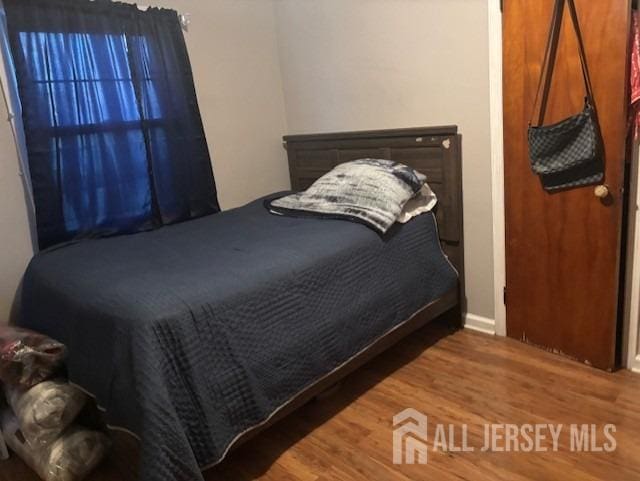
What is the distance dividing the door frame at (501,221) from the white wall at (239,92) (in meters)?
1.55

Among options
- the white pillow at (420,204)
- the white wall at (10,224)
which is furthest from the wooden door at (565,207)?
the white wall at (10,224)

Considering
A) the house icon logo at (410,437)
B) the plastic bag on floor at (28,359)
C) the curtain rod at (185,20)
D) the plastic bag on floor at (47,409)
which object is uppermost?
the curtain rod at (185,20)

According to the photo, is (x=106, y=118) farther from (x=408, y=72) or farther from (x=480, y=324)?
(x=480, y=324)

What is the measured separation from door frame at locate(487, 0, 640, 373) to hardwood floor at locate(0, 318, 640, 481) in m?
0.16

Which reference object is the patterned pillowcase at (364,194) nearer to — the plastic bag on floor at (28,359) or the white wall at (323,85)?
the white wall at (323,85)

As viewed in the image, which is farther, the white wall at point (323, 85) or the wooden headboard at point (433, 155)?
the wooden headboard at point (433, 155)

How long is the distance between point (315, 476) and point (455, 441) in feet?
1.80

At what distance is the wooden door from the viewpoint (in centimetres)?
191

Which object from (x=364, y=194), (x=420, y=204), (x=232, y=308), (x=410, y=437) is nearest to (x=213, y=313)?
(x=232, y=308)

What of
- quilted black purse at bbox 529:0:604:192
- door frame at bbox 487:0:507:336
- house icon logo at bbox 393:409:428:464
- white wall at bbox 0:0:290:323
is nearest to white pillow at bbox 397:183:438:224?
door frame at bbox 487:0:507:336

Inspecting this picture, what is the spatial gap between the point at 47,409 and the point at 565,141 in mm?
2291

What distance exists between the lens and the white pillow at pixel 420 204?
245 centimetres

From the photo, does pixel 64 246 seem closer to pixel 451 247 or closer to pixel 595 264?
pixel 451 247

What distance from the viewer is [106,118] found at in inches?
99.0
